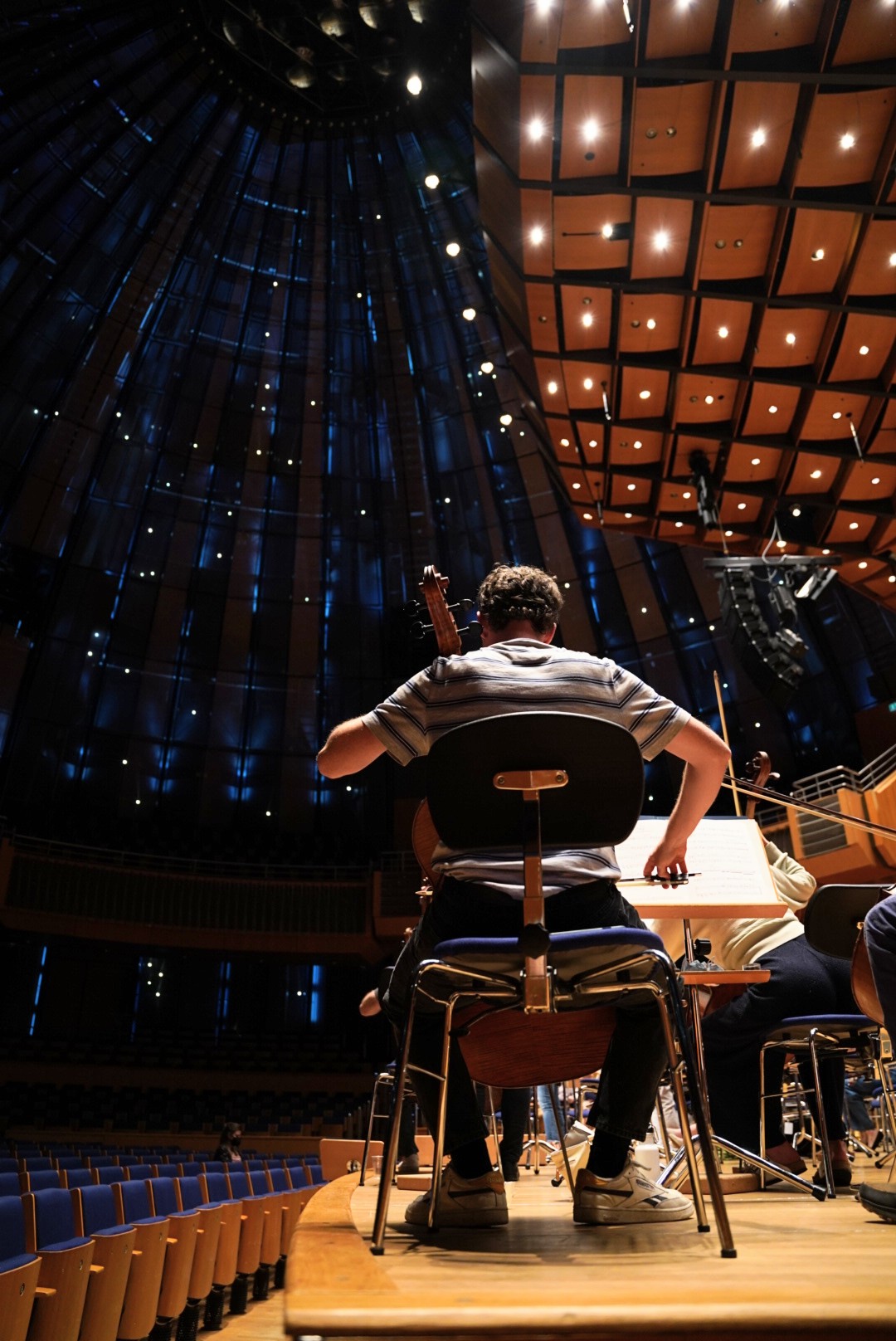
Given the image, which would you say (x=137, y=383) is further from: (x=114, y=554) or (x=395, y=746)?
(x=395, y=746)

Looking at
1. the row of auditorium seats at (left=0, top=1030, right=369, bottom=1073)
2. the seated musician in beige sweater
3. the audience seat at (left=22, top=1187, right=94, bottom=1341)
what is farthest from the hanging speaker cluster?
the row of auditorium seats at (left=0, top=1030, right=369, bottom=1073)

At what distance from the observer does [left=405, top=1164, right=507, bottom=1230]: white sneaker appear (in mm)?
1645

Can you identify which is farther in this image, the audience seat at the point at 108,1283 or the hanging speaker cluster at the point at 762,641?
the hanging speaker cluster at the point at 762,641

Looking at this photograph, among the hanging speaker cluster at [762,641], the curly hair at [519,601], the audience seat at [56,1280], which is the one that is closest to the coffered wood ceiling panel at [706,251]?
the hanging speaker cluster at [762,641]

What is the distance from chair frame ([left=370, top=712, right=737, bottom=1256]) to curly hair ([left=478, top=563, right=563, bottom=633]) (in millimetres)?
648

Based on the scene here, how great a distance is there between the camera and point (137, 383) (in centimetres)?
1917

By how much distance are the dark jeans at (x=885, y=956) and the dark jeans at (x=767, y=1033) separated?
1163 millimetres

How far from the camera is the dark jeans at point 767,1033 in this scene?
2889mm

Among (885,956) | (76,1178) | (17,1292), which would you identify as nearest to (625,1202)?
(885,956)

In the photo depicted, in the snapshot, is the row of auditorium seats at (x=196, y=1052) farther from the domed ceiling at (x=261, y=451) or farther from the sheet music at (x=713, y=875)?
the sheet music at (x=713, y=875)

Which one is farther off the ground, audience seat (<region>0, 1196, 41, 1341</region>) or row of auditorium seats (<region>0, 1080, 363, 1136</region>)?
row of auditorium seats (<region>0, 1080, 363, 1136</region>)

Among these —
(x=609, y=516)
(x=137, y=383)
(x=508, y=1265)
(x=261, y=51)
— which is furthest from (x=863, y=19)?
(x=137, y=383)

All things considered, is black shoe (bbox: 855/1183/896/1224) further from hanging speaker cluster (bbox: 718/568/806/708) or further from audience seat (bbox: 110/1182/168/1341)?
hanging speaker cluster (bbox: 718/568/806/708)

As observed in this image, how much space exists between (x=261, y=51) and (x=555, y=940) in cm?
2001
